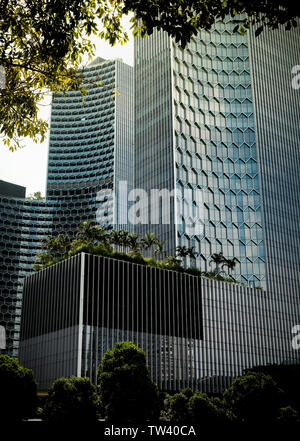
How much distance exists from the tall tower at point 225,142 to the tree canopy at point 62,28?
325ft

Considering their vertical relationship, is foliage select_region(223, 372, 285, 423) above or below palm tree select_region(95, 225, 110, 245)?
below

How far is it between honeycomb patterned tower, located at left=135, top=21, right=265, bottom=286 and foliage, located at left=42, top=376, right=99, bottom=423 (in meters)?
70.5

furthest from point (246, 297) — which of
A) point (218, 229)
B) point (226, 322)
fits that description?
point (218, 229)

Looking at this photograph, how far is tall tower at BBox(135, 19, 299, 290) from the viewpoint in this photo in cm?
11950

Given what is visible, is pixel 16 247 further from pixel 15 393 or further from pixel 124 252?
pixel 15 393

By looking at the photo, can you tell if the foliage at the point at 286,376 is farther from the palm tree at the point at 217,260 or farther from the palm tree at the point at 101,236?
the palm tree at the point at 101,236

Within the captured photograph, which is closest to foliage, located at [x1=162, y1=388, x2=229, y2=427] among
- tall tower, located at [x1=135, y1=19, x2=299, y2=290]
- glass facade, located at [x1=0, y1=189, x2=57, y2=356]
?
tall tower, located at [x1=135, y1=19, x2=299, y2=290]

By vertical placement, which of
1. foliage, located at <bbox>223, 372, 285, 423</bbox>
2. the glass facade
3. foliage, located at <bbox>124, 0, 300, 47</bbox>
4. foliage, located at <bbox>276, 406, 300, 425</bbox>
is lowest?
foliage, located at <bbox>276, 406, 300, 425</bbox>

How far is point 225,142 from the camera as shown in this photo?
418 feet

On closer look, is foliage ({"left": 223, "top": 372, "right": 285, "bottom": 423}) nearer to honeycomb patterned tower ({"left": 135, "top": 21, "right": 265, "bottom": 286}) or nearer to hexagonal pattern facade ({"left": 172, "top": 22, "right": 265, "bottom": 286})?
honeycomb patterned tower ({"left": 135, "top": 21, "right": 265, "bottom": 286})

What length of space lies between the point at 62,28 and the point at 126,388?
40.8 metres

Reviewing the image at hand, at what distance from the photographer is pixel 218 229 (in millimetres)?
120625

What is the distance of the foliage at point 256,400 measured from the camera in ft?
157
